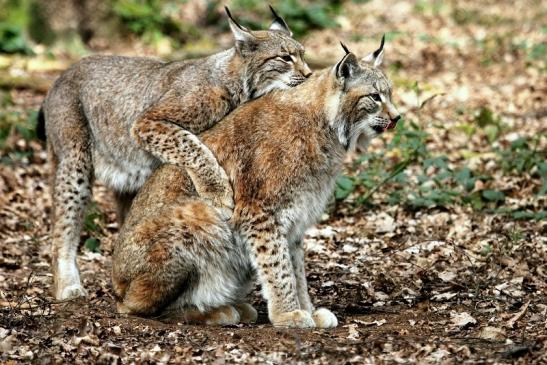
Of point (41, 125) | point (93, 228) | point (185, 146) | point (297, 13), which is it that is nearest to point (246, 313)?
point (185, 146)

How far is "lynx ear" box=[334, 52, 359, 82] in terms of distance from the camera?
5875mm

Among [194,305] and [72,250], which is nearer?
[194,305]

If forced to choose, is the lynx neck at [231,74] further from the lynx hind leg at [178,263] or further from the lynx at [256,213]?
the lynx hind leg at [178,263]

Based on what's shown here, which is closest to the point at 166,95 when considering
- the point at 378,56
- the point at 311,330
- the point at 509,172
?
the point at 378,56

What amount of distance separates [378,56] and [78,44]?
9.76 meters

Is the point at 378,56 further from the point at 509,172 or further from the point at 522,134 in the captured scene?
the point at 522,134

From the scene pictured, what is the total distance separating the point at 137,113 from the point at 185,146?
108 centimetres

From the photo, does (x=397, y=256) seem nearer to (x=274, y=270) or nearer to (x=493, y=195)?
(x=493, y=195)

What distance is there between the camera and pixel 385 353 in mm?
4941

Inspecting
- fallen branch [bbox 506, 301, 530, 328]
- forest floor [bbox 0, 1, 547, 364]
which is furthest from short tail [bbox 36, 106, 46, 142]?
fallen branch [bbox 506, 301, 530, 328]

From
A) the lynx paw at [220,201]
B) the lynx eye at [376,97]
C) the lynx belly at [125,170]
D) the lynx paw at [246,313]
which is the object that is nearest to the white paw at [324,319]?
the lynx paw at [246,313]

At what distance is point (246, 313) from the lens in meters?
6.18

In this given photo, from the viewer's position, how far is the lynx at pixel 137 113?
6504 mm

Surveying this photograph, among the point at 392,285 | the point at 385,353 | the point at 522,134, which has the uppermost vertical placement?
the point at 522,134
